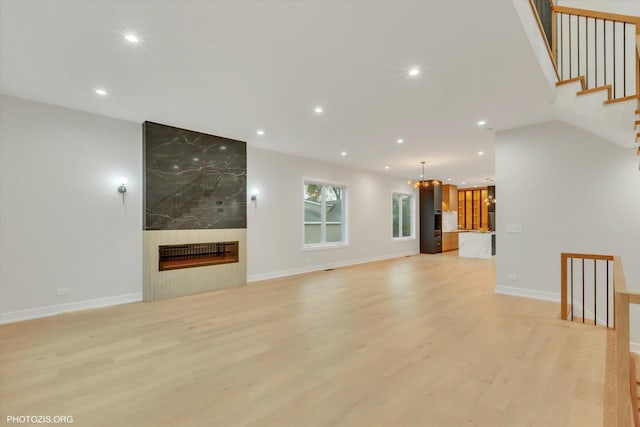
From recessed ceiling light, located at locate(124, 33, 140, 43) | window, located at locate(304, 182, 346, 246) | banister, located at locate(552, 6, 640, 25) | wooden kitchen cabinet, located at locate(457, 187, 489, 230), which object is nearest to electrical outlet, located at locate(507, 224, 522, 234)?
banister, located at locate(552, 6, 640, 25)

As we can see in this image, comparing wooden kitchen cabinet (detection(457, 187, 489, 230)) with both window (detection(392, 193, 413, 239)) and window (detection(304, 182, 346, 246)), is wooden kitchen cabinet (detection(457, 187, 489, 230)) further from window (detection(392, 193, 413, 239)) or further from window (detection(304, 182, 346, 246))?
window (detection(304, 182, 346, 246))

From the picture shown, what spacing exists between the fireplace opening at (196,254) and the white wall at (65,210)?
21.0 inches

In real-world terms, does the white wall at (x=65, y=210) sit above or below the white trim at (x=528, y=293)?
above

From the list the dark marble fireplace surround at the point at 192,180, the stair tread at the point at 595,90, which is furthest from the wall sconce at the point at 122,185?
the stair tread at the point at 595,90

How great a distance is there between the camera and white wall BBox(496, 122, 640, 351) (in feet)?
13.7

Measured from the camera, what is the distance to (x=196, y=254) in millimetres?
5883

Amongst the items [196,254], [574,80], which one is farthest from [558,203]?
[196,254]

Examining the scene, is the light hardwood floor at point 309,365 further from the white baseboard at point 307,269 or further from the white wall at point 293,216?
the white wall at point 293,216

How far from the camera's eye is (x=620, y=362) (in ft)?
4.95

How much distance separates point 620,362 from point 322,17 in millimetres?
2922

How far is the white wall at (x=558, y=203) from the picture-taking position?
4188 millimetres

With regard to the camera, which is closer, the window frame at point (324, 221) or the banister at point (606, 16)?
the banister at point (606, 16)

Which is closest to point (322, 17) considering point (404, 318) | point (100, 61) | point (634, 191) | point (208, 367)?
point (100, 61)

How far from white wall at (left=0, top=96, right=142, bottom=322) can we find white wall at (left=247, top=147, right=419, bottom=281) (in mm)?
2251
